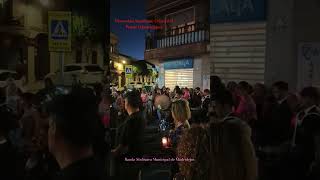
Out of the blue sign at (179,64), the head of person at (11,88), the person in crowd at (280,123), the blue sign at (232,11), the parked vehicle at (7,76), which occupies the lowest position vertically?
the person in crowd at (280,123)

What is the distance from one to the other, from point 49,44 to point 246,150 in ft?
10.00

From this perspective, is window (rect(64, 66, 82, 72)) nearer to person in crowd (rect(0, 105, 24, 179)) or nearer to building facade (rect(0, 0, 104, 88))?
building facade (rect(0, 0, 104, 88))

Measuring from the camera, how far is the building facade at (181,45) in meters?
6.21

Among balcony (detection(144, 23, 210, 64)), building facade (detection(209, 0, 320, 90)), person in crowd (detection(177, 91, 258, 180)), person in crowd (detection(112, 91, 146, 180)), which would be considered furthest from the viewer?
building facade (detection(209, 0, 320, 90))

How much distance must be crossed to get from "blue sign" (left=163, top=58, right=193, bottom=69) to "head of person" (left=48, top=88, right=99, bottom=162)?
4.94 m

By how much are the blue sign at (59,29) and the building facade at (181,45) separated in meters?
1.28

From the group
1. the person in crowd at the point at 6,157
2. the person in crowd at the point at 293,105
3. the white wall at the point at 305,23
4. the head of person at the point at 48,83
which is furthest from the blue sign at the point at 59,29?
the white wall at the point at 305,23

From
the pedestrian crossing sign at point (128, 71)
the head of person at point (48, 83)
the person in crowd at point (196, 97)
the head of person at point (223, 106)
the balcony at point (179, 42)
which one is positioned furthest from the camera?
the person in crowd at point (196, 97)

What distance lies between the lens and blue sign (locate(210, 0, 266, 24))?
708cm

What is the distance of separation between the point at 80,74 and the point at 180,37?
73.8 inches

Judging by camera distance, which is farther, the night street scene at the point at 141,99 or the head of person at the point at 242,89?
the head of person at the point at 242,89

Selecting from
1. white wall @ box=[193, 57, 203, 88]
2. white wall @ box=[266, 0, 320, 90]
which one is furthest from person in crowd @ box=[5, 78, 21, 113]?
white wall @ box=[266, 0, 320, 90]

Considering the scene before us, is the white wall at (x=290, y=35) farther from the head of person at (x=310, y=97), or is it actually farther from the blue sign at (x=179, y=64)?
the head of person at (x=310, y=97)

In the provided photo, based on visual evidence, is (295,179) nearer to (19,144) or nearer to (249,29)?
(249,29)
